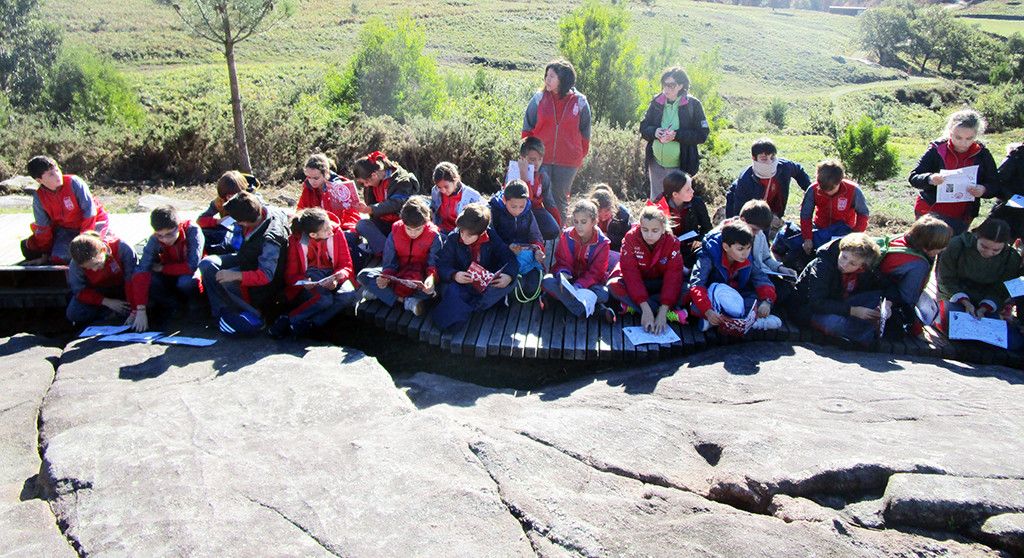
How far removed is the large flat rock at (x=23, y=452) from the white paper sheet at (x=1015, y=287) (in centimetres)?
603

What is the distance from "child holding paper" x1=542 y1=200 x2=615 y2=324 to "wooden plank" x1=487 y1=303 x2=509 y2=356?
0.38 metres

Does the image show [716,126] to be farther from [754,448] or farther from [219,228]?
[754,448]

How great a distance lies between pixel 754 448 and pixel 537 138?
11.5 feet

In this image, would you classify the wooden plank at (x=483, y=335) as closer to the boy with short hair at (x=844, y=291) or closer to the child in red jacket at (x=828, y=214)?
the boy with short hair at (x=844, y=291)

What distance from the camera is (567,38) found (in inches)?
642

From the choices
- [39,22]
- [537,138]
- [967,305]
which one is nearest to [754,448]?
[967,305]

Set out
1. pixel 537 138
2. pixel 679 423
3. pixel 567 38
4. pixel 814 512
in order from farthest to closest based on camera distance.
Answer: pixel 567 38 < pixel 537 138 < pixel 679 423 < pixel 814 512

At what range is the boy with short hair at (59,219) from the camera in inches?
248

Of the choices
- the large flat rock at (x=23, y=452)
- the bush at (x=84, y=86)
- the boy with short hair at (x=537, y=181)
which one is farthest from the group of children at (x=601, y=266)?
the bush at (x=84, y=86)

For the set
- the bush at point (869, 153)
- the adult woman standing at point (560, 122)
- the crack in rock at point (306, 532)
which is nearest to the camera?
the crack in rock at point (306, 532)

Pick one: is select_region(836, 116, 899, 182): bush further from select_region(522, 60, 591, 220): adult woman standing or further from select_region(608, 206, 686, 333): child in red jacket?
select_region(608, 206, 686, 333): child in red jacket

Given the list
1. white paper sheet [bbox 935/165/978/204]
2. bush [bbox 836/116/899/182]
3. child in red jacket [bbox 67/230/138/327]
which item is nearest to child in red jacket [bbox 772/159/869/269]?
white paper sheet [bbox 935/165/978/204]

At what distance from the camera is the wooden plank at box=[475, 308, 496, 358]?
518cm

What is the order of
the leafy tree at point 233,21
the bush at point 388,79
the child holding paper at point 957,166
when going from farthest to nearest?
the bush at point 388,79 → the leafy tree at point 233,21 → the child holding paper at point 957,166
